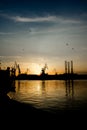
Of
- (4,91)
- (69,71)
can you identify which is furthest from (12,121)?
(69,71)

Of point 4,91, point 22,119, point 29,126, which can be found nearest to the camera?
point 29,126

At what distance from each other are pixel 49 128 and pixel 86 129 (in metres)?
3.22

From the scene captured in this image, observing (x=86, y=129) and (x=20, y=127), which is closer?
(x=20, y=127)

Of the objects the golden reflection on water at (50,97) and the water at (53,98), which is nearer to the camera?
the water at (53,98)

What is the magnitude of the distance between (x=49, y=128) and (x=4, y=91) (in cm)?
3053

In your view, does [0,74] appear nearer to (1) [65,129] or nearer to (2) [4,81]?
(2) [4,81]

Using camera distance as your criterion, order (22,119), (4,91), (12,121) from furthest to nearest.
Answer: (4,91) < (22,119) < (12,121)

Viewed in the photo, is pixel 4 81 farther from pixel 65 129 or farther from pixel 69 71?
pixel 69 71

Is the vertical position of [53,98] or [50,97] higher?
[53,98]

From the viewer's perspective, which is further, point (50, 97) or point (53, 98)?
point (50, 97)

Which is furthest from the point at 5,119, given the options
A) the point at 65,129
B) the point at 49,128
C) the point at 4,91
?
the point at 4,91

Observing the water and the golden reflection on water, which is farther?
the golden reflection on water

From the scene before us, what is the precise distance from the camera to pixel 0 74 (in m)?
49.6

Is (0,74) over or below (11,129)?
over
